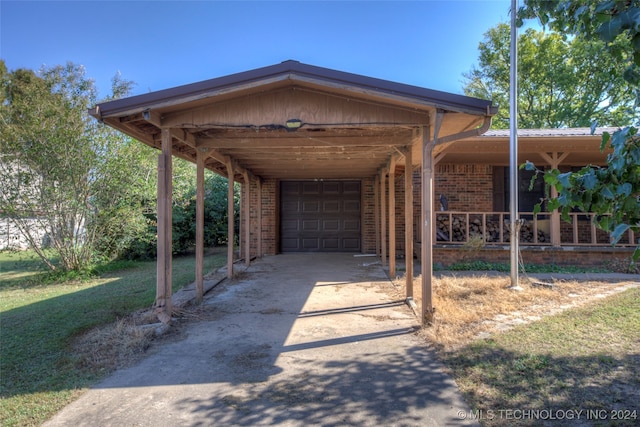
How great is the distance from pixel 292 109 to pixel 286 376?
3.12 m

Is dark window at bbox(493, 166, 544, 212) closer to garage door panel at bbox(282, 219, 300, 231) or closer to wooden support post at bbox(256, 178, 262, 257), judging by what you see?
garage door panel at bbox(282, 219, 300, 231)

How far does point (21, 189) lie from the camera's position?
8.31 metres

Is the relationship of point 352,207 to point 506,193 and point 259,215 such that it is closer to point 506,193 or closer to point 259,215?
point 259,215

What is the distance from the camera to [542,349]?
12.3 ft

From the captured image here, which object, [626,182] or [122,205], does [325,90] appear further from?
[122,205]

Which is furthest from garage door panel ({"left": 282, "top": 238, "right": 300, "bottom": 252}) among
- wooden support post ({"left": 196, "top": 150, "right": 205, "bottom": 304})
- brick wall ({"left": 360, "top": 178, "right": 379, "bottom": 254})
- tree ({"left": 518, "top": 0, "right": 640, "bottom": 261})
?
tree ({"left": 518, "top": 0, "right": 640, "bottom": 261})

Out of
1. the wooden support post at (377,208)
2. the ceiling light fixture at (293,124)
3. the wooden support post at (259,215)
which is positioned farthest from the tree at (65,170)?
the wooden support post at (377,208)

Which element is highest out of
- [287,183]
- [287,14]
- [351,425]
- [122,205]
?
[287,14]

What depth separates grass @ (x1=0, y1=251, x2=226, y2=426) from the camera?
292cm

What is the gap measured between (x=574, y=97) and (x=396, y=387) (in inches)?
901

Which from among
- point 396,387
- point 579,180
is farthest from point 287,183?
point 579,180

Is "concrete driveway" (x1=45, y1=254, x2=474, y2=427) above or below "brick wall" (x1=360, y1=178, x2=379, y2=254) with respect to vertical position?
below

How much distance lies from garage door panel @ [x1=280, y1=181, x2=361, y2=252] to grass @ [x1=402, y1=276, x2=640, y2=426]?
615 centimetres

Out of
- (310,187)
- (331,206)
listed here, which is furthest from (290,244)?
(310,187)
